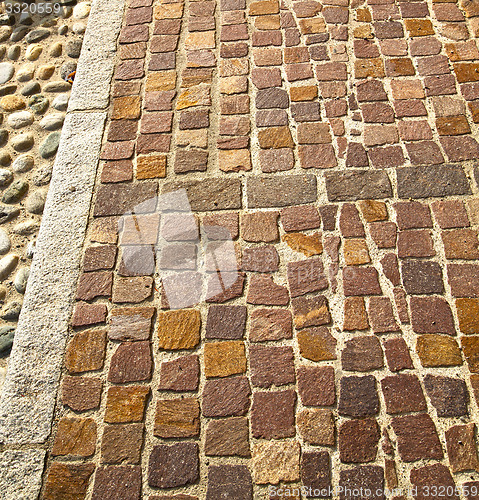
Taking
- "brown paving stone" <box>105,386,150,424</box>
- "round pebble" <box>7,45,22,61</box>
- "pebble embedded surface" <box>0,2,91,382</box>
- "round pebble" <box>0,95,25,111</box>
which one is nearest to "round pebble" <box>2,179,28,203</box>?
"pebble embedded surface" <box>0,2,91,382</box>

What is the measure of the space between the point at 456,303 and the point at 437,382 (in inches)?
16.9

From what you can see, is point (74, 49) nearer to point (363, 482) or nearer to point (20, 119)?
point (20, 119)

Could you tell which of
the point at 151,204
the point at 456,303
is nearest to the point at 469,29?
the point at 456,303

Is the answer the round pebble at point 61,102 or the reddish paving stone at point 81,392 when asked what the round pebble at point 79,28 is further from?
the reddish paving stone at point 81,392

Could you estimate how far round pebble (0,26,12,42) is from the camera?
4.15 m

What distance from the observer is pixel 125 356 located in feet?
8.06

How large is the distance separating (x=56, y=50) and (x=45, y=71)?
24 cm

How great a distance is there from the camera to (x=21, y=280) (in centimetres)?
282

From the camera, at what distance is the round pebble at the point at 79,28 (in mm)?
4043

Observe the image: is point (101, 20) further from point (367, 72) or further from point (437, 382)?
point (437, 382)

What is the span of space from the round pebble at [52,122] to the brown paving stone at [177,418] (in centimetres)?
212

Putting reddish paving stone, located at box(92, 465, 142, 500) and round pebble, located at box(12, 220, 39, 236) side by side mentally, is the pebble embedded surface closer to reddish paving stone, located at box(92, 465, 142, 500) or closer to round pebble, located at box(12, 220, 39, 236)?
round pebble, located at box(12, 220, 39, 236)

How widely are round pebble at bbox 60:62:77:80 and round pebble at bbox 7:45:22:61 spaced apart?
49 centimetres

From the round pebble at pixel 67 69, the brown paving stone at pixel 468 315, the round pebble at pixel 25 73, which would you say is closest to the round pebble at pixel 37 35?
the round pebble at pixel 25 73
